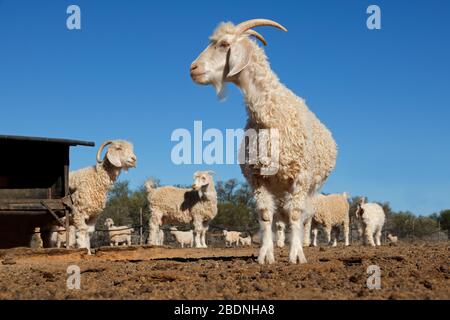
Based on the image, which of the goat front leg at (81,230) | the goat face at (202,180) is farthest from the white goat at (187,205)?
the goat front leg at (81,230)

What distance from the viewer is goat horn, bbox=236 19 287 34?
9344mm

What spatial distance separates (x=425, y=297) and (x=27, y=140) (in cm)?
1372

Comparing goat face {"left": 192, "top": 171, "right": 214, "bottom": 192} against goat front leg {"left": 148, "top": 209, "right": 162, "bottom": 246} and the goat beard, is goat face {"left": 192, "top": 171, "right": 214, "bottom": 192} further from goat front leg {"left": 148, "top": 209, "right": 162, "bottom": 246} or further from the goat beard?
the goat beard

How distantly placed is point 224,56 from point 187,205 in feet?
54.7

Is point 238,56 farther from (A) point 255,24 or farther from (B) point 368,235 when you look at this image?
(B) point 368,235

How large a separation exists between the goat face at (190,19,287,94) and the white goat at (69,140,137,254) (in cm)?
887

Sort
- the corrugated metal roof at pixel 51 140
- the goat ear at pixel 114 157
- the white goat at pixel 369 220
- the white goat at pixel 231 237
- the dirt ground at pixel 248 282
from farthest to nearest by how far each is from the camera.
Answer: the white goat at pixel 231 237 → the white goat at pixel 369 220 → the goat ear at pixel 114 157 → the corrugated metal roof at pixel 51 140 → the dirt ground at pixel 248 282

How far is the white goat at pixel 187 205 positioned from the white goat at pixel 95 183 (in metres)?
6.79

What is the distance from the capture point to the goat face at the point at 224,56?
9.15 meters

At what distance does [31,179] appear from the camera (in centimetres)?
1816

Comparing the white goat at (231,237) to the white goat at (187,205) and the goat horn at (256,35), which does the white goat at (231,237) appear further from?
the goat horn at (256,35)

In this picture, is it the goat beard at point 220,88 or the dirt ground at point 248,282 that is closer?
the dirt ground at point 248,282

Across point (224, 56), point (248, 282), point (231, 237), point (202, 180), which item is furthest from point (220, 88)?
point (231, 237)

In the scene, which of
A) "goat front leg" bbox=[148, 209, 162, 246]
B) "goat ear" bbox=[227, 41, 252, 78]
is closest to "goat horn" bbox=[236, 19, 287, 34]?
"goat ear" bbox=[227, 41, 252, 78]
